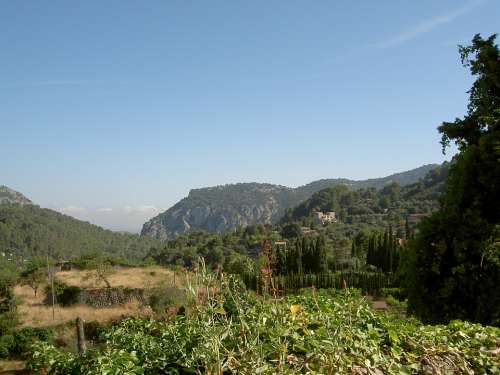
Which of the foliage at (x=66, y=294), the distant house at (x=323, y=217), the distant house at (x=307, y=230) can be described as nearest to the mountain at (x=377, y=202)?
the distant house at (x=323, y=217)

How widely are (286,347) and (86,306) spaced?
33.6 metres

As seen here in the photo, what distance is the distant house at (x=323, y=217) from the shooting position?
426 ft

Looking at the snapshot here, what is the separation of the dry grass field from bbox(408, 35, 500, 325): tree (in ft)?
64.8

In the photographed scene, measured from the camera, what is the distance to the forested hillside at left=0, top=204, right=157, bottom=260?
4924 inches

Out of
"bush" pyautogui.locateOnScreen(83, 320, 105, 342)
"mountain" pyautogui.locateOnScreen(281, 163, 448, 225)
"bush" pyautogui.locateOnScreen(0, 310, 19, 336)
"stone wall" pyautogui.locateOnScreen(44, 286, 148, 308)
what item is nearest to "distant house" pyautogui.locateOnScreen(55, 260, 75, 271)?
"stone wall" pyautogui.locateOnScreen(44, 286, 148, 308)

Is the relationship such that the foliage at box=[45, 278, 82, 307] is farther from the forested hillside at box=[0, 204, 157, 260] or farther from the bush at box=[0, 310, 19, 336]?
the forested hillside at box=[0, 204, 157, 260]

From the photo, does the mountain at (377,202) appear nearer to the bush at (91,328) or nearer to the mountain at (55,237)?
the mountain at (55,237)

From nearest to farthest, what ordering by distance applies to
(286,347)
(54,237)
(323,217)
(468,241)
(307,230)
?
(286,347) < (468,241) < (307,230) < (323,217) < (54,237)

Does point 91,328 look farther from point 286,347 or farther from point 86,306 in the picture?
point 286,347

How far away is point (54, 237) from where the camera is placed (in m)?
137

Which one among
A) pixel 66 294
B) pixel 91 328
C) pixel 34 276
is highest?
pixel 34 276

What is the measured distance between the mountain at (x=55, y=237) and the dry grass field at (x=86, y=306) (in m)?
80.5

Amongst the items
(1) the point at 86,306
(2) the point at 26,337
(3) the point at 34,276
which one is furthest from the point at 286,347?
(3) the point at 34,276

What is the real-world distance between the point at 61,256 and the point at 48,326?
327 ft
